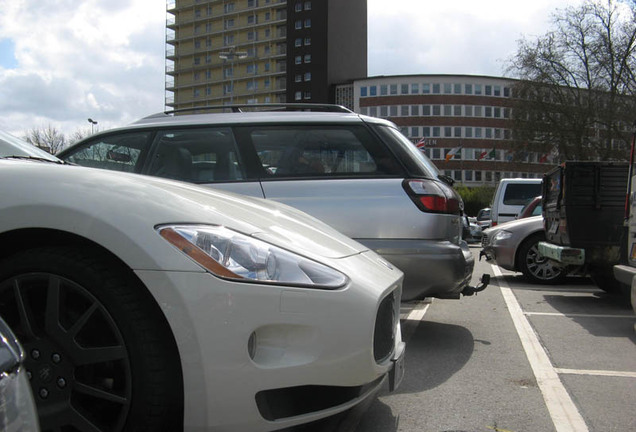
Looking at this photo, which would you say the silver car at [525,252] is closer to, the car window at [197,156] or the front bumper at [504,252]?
the front bumper at [504,252]

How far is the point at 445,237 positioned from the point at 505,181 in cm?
1400

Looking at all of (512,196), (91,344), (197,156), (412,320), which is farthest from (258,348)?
(512,196)

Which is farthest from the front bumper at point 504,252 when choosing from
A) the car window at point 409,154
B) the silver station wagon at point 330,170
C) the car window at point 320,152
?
the car window at point 320,152

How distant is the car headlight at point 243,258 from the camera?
2.05 meters

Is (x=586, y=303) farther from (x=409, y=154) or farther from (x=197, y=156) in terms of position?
(x=197, y=156)

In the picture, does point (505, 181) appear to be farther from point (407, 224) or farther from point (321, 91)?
point (321, 91)

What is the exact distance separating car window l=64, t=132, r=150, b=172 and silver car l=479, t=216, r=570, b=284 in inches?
253

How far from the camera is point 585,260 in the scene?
7.32 metres

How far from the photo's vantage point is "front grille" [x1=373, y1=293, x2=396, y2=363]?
7.59 feet

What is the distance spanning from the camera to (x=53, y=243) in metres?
2.23

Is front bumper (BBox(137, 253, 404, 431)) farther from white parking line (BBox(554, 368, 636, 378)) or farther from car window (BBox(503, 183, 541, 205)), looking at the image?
car window (BBox(503, 183, 541, 205))

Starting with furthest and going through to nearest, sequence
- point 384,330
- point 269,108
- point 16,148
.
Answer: point 269,108, point 16,148, point 384,330

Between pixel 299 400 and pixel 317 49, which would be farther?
pixel 317 49

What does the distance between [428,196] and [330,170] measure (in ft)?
2.64
